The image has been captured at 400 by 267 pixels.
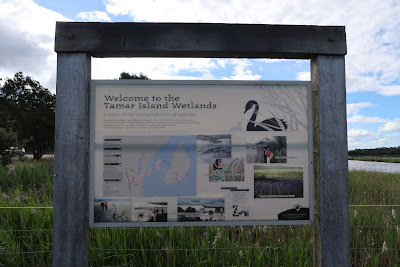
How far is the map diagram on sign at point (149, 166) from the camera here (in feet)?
8.23

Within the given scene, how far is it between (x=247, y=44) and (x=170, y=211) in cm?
161

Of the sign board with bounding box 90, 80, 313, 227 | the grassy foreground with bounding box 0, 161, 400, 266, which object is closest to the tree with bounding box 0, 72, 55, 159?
the grassy foreground with bounding box 0, 161, 400, 266

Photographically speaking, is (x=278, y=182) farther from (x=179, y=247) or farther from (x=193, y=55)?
(x=179, y=247)

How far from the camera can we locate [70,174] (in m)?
2.47

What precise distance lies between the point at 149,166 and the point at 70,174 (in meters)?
0.66

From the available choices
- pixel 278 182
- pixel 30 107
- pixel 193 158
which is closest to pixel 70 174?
pixel 193 158

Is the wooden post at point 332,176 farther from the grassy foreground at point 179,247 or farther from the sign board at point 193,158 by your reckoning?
the grassy foreground at point 179,247

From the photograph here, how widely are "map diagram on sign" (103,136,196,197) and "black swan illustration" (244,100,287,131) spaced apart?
0.53 meters

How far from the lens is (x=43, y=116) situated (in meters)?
30.5

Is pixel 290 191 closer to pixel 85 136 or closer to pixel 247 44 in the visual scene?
pixel 247 44

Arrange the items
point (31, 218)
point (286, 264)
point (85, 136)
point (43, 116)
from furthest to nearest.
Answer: point (43, 116), point (31, 218), point (286, 264), point (85, 136)

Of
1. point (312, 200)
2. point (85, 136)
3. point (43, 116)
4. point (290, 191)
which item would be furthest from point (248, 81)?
point (43, 116)

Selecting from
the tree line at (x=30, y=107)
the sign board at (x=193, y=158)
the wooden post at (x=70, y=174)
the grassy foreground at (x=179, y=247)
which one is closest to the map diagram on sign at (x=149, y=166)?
the sign board at (x=193, y=158)

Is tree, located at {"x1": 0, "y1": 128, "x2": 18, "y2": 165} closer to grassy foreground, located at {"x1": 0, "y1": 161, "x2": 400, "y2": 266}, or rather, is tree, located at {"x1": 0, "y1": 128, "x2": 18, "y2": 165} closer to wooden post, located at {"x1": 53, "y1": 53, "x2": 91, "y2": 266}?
grassy foreground, located at {"x1": 0, "y1": 161, "x2": 400, "y2": 266}
